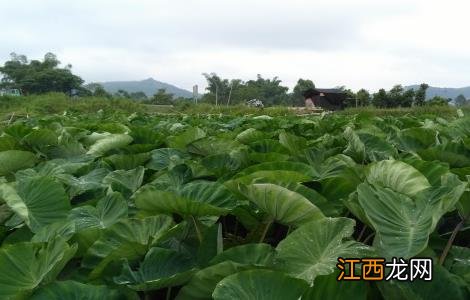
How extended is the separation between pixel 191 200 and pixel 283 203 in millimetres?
138

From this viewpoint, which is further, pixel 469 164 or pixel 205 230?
pixel 469 164

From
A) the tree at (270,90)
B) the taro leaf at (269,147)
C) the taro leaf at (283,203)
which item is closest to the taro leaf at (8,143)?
the taro leaf at (269,147)

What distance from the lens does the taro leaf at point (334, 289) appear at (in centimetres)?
54

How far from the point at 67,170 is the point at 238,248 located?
76cm

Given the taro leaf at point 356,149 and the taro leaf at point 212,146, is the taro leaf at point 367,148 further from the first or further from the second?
the taro leaf at point 212,146

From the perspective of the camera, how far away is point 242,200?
833 millimetres

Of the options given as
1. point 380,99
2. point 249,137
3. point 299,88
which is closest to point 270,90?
point 299,88

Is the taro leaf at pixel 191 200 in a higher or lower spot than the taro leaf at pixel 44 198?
higher

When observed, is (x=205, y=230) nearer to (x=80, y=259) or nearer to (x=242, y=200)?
(x=242, y=200)

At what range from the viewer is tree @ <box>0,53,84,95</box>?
49.8m

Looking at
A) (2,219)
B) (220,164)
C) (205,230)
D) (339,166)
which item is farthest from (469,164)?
(2,219)

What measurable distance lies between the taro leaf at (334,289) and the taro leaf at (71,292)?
0.82ft

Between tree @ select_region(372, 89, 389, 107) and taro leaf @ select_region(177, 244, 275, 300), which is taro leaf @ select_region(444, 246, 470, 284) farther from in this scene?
tree @ select_region(372, 89, 389, 107)

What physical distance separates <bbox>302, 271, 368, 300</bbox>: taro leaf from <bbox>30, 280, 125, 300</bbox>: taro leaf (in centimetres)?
25
